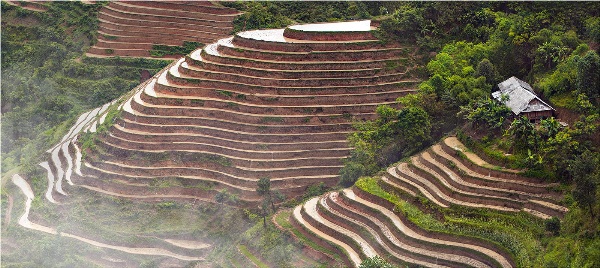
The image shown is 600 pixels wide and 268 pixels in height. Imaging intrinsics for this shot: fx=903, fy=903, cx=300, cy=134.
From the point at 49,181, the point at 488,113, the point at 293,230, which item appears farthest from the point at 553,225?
the point at 49,181

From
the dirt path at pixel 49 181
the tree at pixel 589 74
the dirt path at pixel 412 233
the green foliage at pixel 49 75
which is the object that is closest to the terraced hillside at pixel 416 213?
the dirt path at pixel 412 233

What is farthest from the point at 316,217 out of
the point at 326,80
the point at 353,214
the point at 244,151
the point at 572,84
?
the point at 572,84

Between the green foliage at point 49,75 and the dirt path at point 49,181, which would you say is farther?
the green foliage at point 49,75

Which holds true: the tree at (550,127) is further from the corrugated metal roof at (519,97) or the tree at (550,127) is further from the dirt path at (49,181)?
the dirt path at (49,181)

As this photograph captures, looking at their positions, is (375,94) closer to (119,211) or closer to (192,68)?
(192,68)

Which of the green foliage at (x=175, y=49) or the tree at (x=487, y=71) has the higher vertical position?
the tree at (x=487, y=71)

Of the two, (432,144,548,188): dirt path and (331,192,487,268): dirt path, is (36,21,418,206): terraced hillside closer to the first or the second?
(432,144,548,188): dirt path
